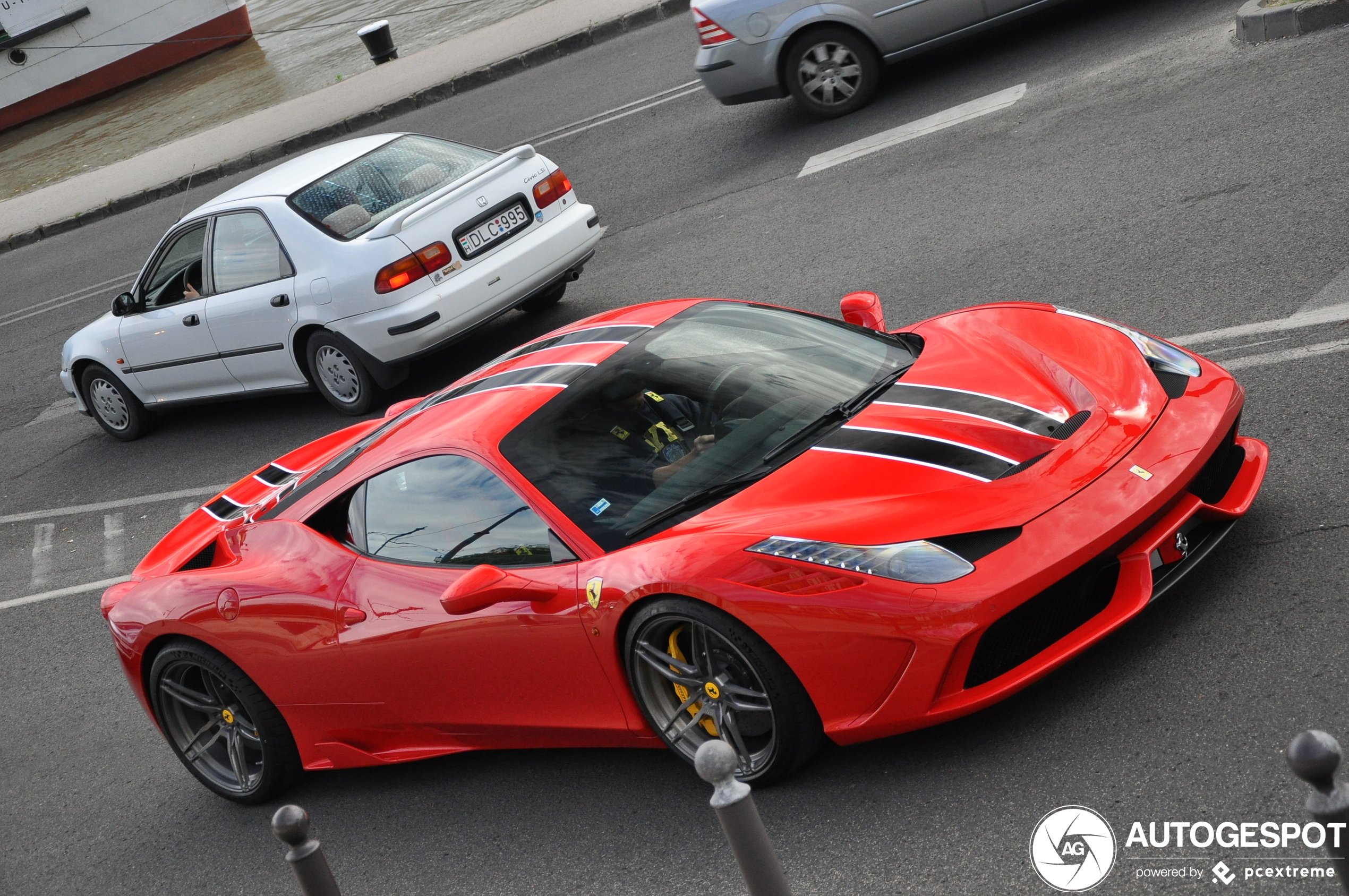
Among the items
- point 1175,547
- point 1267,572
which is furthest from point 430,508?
point 1267,572

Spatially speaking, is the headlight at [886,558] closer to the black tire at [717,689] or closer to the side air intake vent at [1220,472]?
the black tire at [717,689]

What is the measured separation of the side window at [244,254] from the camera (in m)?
9.06

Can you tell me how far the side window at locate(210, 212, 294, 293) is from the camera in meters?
9.06

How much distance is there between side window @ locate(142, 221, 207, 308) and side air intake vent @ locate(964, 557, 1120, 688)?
7.39m

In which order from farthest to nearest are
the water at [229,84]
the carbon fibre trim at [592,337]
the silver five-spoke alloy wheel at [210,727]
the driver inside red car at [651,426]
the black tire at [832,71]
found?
the water at [229,84] < the black tire at [832,71] < the silver five-spoke alloy wheel at [210,727] < the carbon fibre trim at [592,337] < the driver inside red car at [651,426]

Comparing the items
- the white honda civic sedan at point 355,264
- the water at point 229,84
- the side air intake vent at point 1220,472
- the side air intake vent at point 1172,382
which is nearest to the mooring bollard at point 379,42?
the water at point 229,84

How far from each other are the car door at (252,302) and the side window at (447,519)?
447cm

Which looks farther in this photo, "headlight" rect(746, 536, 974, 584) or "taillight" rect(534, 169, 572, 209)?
"taillight" rect(534, 169, 572, 209)

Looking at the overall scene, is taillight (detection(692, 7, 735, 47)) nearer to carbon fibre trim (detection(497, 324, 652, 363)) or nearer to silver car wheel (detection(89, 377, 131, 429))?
silver car wheel (detection(89, 377, 131, 429))

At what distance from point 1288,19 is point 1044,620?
7117mm

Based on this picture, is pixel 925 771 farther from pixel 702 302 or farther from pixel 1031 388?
pixel 702 302

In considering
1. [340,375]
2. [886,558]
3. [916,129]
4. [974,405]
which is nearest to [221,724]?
[886,558]

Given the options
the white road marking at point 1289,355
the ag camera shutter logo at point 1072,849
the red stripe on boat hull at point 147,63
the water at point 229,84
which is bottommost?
the ag camera shutter logo at point 1072,849

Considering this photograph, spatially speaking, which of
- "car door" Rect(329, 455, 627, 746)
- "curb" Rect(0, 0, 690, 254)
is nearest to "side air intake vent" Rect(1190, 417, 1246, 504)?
"car door" Rect(329, 455, 627, 746)
